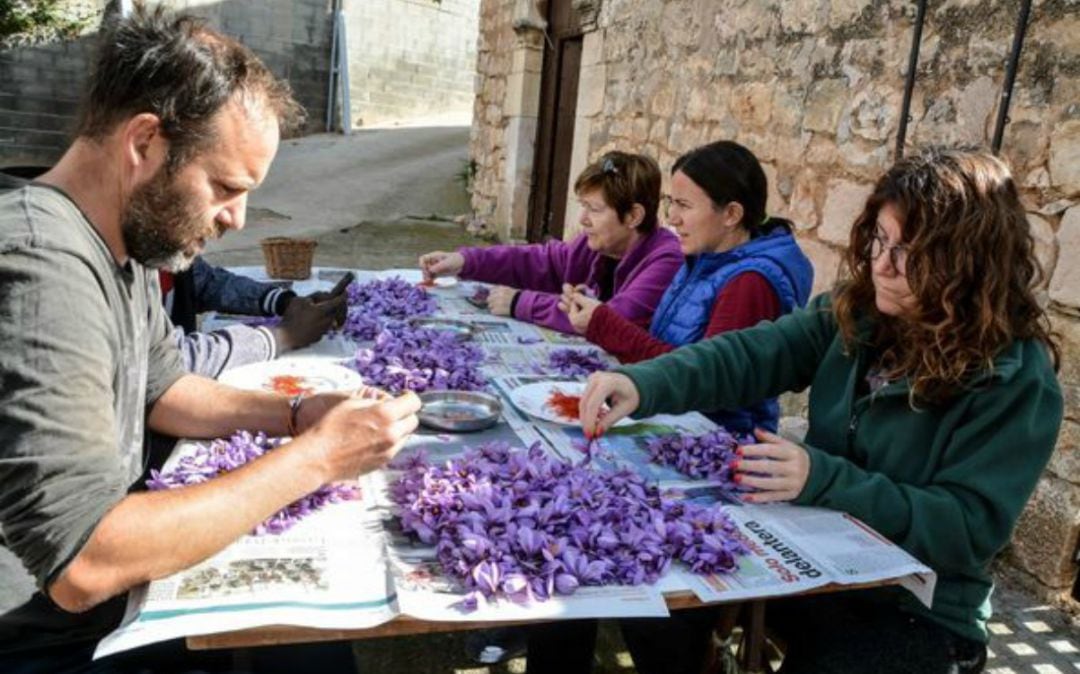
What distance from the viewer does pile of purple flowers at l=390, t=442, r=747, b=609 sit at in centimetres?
133

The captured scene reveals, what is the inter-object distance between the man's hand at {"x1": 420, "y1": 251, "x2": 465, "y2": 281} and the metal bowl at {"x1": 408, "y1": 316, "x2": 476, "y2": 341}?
75cm

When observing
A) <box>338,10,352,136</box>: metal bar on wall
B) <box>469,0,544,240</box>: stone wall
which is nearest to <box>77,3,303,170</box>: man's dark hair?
<box>469,0,544,240</box>: stone wall

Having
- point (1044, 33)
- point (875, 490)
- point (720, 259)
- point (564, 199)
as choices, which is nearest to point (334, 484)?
point (875, 490)

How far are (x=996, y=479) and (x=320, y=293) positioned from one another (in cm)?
218

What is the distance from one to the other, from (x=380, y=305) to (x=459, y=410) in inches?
46.7

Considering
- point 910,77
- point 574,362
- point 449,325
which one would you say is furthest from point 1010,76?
point 449,325

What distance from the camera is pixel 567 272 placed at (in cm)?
402

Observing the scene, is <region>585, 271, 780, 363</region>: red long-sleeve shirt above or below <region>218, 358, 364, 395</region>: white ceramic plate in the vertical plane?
above

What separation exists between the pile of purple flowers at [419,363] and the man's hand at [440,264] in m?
1.15

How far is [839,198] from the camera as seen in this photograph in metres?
3.92

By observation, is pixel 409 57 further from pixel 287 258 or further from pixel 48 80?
pixel 287 258

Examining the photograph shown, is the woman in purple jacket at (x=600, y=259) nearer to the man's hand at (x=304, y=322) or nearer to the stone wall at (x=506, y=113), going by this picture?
the man's hand at (x=304, y=322)

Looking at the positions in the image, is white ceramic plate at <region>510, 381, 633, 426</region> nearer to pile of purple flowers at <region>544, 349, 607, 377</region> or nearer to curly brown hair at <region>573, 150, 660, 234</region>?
pile of purple flowers at <region>544, 349, 607, 377</region>

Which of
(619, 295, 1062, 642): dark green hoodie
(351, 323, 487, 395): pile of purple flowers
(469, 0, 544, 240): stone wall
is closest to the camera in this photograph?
(619, 295, 1062, 642): dark green hoodie
